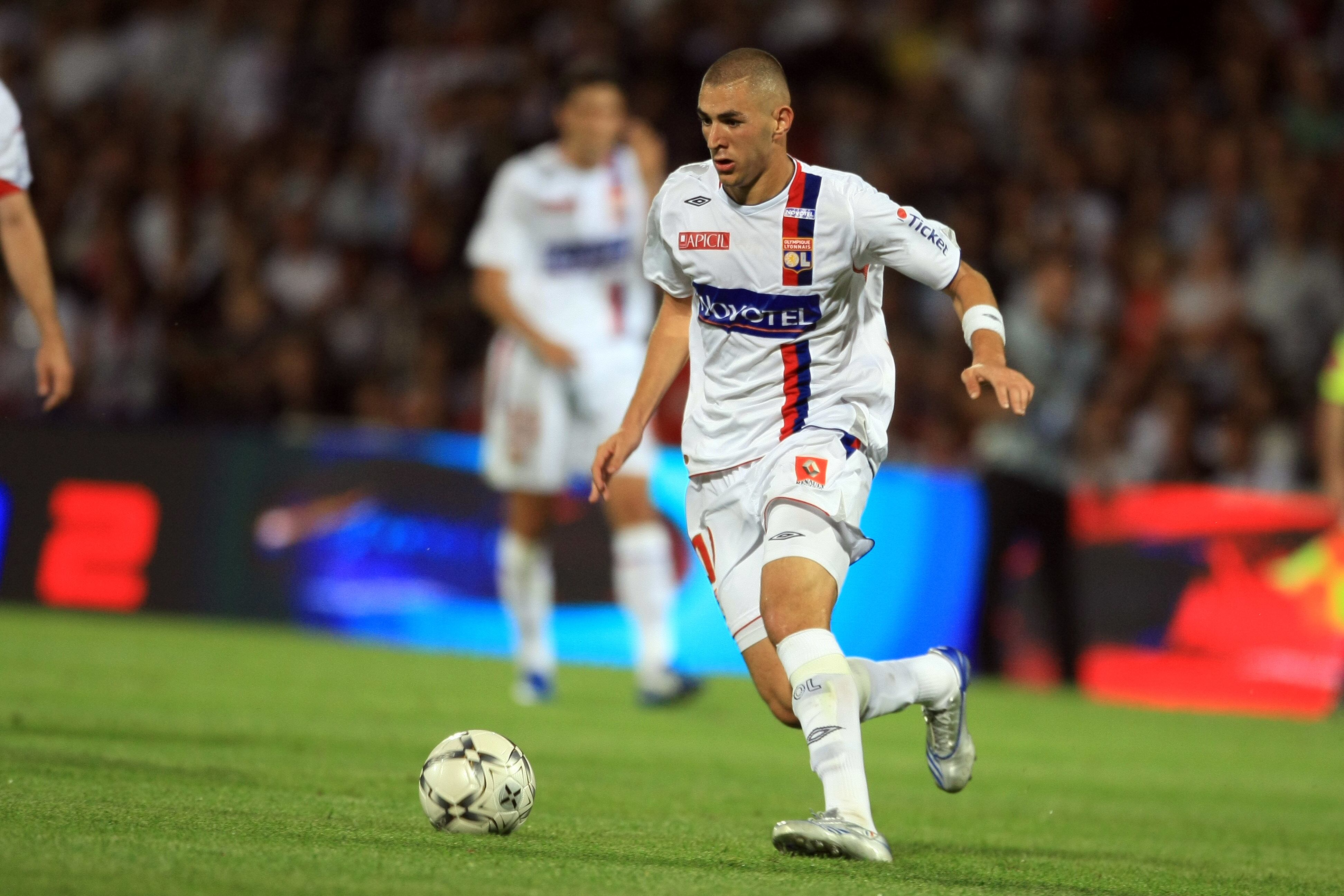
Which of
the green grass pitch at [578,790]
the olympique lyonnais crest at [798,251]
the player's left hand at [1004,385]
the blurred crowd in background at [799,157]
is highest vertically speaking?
the blurred crowd in background at [799,157]

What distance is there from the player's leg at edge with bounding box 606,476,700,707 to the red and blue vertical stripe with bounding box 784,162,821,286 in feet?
12.3

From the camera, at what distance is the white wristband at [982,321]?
475 cm

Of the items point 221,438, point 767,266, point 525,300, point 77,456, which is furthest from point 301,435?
point 767,266

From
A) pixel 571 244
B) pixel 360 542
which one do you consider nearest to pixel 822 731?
pixel 571 244

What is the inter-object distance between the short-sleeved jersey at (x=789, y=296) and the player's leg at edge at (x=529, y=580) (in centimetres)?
373

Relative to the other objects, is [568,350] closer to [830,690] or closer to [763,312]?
[763,312]

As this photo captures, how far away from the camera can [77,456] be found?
12.2 m

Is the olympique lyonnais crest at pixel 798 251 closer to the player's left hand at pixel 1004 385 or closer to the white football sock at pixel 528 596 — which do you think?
the player's left hand at pixel 1004 385

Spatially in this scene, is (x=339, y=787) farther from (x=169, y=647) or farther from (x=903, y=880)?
(x=169, y=647)

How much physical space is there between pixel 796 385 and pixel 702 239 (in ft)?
1.57

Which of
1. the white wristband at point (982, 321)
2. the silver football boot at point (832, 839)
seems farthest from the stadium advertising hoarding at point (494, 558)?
the silver football boot at point (832, 839)

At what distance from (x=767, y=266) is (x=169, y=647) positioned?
615 centimetres

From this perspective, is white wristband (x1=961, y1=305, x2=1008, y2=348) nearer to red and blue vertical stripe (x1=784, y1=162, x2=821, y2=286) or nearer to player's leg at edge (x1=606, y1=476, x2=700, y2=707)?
red and blue vertical stripe (x1=784, y1=162, x2=821, y2=286)

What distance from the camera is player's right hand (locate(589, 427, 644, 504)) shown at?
17.0 ft
